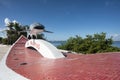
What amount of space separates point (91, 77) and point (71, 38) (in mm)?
15562

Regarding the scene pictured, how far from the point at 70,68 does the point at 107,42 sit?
44.1ft

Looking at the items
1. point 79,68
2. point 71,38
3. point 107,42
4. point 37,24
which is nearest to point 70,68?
point 79,68

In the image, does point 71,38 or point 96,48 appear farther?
point 71,38

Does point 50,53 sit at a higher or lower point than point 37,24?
lower

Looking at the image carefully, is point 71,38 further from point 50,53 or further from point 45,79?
point 45,79

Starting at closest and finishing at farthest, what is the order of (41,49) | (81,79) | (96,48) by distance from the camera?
(81,79) → (41,49) → (96,48)

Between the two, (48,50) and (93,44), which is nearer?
(48,50)

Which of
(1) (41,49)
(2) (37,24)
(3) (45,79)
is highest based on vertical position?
(2) (37,24)

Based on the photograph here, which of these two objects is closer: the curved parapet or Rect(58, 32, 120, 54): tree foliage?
the curved parapet

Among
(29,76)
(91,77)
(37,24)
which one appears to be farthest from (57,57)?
(91,77)

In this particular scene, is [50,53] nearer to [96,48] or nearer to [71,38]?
[96,48]

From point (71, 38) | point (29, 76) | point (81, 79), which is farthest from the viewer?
point (71, 38)

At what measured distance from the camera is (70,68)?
5051 mm

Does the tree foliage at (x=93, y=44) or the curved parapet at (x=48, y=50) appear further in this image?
the tree foliage at (x=93, y=44)
